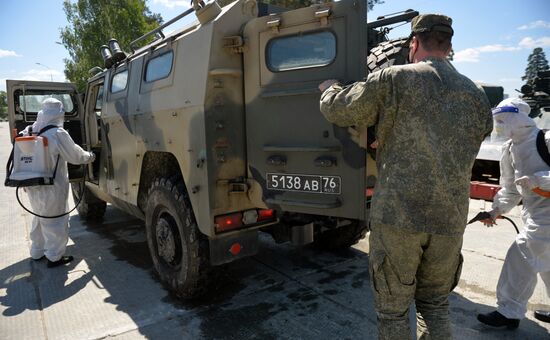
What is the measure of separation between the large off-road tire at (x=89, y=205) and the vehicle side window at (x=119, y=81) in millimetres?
2262

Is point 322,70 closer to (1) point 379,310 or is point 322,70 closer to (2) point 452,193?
(2) point 452,193

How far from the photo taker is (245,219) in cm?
313

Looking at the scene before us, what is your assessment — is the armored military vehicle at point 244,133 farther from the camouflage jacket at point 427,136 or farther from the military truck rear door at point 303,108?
the camouflage jacket at point 427,136

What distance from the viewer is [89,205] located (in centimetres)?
646

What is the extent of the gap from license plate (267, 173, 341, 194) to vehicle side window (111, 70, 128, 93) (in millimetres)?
2433

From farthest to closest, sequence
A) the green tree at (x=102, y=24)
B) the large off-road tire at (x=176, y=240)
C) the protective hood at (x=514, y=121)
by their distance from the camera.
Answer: the green tree at (x=102, y=24) → the large off-road tire at (x=176, y=240) → the protective hood at (x=514, y=121)

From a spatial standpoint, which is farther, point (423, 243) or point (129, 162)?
point (129, 162)

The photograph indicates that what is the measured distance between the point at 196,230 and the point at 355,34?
1.90 m

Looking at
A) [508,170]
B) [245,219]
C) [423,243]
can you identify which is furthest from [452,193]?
[245,219]

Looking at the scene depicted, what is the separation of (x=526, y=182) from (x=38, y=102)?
7.04 m

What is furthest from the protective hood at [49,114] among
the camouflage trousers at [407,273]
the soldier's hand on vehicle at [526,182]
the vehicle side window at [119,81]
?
the soldier's hand on vehicle at [526,182]

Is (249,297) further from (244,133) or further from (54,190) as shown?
(54,190)

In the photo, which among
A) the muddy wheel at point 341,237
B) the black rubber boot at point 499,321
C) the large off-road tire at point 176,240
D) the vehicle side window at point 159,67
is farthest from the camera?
the muddy wheel at point 341,237

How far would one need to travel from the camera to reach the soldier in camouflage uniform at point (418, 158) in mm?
1859
